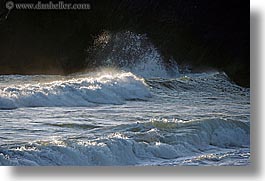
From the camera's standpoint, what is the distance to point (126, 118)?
15.0ft

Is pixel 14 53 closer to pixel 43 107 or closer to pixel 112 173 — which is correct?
pixel 43 107

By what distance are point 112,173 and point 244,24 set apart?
3.99ft

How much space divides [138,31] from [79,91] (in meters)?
0.52

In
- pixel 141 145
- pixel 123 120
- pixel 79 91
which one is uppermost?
pixel 79 91

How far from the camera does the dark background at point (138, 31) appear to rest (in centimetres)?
456

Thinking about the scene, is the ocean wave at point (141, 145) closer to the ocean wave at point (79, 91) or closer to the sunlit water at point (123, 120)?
the sunlit water at point (123, 120)

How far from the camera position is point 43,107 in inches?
179

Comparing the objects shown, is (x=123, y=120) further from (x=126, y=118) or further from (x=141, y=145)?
(x=141, y=145)

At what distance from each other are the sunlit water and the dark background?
0.30 feet

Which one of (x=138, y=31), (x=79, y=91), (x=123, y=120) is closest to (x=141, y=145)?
(x=123, y=120)

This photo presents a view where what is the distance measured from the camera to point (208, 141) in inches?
182

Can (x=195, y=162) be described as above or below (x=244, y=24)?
below

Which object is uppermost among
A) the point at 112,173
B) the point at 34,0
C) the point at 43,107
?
the point at 34,0

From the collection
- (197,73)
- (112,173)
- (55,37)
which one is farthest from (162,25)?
(112,173)
